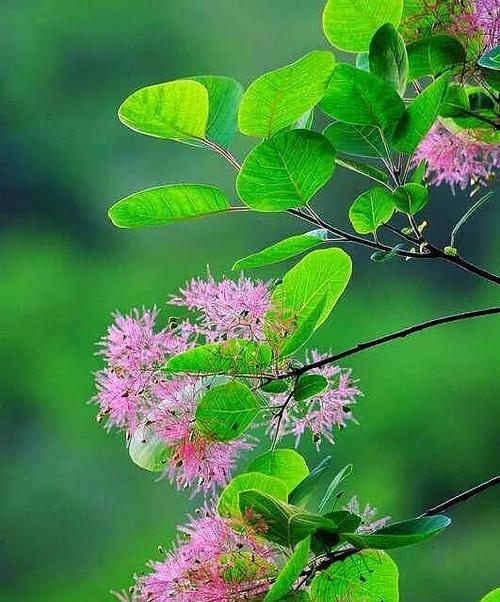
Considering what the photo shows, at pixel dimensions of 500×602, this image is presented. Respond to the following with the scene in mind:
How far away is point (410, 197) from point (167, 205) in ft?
0.37

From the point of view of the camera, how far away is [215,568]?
427mm

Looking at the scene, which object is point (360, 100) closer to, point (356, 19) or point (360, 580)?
point (356, 19)

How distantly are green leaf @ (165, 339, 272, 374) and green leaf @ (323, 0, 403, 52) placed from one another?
151 millimetres

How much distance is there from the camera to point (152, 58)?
3.77 metres

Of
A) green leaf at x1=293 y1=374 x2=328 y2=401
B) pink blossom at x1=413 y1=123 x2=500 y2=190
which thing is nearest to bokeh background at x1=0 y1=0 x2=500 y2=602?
pink blossom at x1=413 y1=123 x2=500 y2=190

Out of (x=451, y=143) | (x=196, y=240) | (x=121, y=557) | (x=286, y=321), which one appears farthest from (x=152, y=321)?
(x=196, y=240)

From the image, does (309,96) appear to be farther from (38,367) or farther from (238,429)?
(38,367)

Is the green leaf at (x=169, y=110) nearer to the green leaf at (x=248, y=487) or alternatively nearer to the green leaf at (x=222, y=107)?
the green leaf at (x=222, y=107)

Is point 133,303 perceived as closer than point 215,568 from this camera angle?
No

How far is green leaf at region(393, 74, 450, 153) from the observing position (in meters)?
0.43

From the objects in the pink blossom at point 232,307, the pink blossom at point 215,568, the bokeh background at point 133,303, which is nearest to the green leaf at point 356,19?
the pink blossom at point 232,307

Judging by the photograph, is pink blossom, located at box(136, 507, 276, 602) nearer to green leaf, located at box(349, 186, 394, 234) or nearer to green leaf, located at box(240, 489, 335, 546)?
green leaf, located at box(240, 489, 335, 546)

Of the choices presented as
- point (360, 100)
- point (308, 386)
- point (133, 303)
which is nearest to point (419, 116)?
point (360, 100)

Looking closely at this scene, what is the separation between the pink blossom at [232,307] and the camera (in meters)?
0.48
